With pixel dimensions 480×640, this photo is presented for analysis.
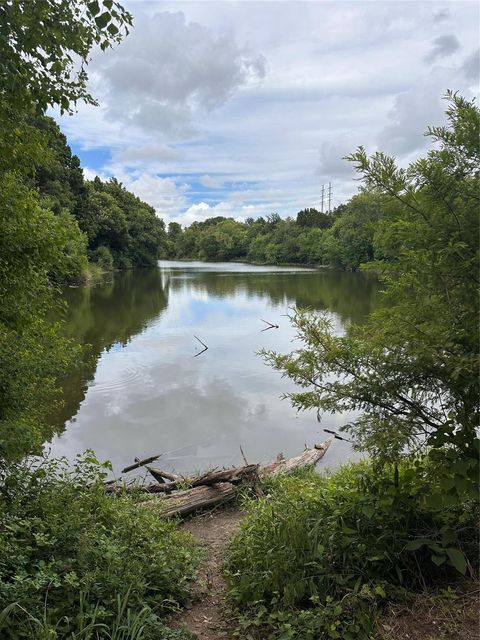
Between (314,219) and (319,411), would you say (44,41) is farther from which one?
(314,219)

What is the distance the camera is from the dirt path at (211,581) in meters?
3.25

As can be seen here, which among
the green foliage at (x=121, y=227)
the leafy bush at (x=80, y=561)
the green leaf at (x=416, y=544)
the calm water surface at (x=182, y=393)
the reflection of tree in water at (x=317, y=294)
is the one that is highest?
the green foliage at (x=121, y=227)

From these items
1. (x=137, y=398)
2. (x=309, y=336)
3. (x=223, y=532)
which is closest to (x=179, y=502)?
(x=223, y=532)

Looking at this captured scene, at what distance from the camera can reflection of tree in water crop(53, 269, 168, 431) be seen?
40.4 ft

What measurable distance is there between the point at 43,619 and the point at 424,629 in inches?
83.9

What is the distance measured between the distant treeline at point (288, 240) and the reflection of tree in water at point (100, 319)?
23.9 m

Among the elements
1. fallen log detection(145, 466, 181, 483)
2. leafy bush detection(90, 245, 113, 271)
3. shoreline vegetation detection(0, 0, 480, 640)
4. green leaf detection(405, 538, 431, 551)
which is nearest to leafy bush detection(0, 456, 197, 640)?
shoreline vegetation detection(0, 0, 480, 640)

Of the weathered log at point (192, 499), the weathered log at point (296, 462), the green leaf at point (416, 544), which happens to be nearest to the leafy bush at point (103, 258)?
the weathered log at point (296, 462)

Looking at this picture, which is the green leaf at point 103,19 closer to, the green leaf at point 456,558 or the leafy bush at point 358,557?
the leafy bush at point 358,557

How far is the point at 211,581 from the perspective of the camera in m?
3.95

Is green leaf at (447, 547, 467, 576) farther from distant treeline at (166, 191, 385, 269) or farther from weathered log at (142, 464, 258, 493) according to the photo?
distant treeline at (166, 191, 385, 269)

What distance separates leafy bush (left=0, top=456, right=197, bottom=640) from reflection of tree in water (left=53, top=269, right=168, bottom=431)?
3587 mm

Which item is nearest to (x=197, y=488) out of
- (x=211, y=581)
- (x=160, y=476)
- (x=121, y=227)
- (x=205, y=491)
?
(x=205, y=491)

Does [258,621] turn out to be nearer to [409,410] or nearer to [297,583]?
[297,583]
